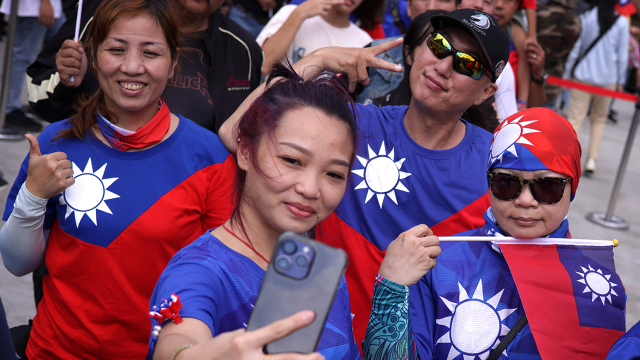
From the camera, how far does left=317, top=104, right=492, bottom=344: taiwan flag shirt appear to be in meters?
2.09

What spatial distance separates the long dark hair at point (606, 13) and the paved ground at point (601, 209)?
6.43 ft

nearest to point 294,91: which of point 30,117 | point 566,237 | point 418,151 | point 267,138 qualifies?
point 267,138

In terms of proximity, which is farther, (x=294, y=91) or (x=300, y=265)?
(x=294, y=91)

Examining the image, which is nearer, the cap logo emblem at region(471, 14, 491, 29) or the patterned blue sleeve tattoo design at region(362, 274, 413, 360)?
the patterned blue sleeve tattoo design at region(362, 274, 413, 360)

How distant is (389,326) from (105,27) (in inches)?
53.7

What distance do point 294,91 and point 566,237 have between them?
104cm

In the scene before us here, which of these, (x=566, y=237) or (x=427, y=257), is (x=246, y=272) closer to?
(x=427, y=257)

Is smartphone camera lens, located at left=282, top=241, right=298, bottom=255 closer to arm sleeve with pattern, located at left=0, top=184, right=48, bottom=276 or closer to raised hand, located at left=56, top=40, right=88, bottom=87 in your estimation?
arm sleeve with pattern, located at left=0, top=184, right=48, bottom=276

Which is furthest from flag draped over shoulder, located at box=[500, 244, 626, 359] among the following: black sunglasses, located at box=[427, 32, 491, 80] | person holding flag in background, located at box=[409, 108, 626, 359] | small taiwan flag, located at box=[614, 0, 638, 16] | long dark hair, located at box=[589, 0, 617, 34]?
small taiwan flag, located at box=[614, 0, 638, 16]

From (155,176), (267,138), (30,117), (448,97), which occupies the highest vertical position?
(267,138)

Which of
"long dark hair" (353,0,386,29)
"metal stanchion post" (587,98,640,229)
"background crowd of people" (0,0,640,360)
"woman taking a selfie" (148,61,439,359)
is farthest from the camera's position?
"metal stanchion post" (587,98,640,229)

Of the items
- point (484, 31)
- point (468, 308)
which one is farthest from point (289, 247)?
point (484, 31)

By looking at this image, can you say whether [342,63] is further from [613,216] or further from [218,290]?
[613,216]

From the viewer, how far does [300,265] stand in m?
0.94
